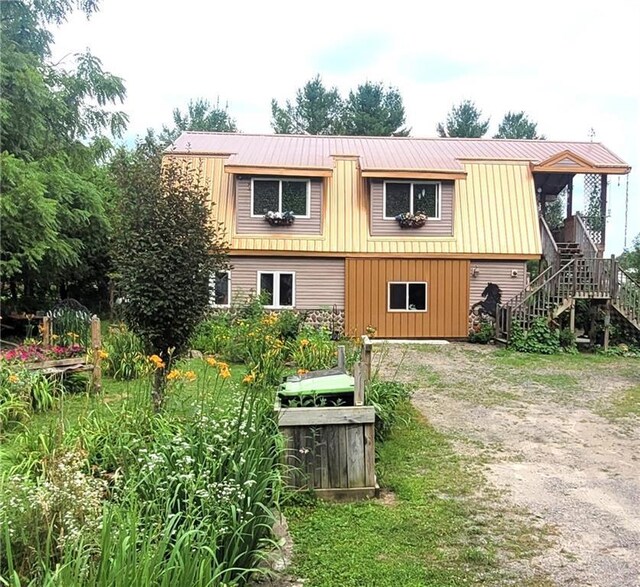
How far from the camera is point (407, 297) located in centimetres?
1647

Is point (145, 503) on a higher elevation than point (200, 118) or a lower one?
lower

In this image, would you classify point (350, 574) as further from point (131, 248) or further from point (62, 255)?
point (62, 255)

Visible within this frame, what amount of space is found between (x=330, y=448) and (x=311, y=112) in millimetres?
36491

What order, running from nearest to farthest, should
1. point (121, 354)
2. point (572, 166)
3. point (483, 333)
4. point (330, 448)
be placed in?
point (330, 448) → point (121, 354) → point (483, 333) → point (572, 166)

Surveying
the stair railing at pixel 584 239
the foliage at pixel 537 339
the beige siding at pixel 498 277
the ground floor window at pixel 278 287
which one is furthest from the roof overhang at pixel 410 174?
the foliage at pixel 537 339

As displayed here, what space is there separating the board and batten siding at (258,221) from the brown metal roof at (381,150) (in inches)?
24.8

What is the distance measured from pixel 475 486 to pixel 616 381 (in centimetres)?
700

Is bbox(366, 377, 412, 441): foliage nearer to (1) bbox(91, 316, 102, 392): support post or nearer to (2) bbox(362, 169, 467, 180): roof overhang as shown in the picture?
(1) bbox(91, 316, 102, 392): support post

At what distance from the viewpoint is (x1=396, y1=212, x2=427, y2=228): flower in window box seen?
16.5m

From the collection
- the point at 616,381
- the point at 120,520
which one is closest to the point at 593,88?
the point at 616,381

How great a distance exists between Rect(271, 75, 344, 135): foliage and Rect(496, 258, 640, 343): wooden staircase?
2550 cm

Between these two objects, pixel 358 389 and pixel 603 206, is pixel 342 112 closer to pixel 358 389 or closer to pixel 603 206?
pixel 603 206

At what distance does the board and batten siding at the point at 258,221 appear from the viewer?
1645 cm

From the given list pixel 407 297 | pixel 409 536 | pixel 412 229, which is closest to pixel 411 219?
pixel 412 229
